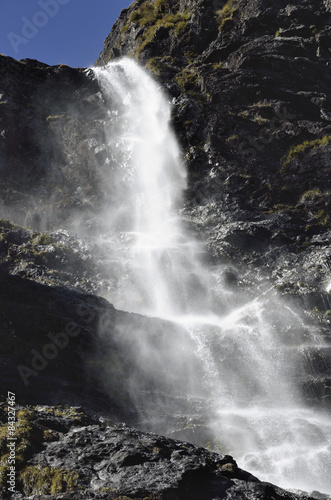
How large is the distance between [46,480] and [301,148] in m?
25.0

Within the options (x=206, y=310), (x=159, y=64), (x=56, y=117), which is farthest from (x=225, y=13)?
(x=206, y=310)

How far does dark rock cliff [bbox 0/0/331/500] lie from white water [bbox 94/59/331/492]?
1004 millimetres

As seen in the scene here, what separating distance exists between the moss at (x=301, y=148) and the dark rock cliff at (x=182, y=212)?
8cm

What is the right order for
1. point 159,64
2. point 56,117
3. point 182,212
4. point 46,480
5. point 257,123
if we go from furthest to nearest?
point 56,117, point 159,64, point 257,123, point 182,212, point 46,480

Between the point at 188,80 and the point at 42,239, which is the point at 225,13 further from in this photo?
the point at 42,239

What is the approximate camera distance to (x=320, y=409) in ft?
56.6

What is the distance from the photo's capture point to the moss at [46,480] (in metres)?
8.54

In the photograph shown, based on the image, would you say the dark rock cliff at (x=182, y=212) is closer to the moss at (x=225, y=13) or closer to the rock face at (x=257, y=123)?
the rock face at (x=257, y=123)

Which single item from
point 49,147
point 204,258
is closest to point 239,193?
point 204,258

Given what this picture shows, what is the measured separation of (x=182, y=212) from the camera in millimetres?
29609

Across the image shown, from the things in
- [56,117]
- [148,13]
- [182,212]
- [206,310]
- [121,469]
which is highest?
[148,13]

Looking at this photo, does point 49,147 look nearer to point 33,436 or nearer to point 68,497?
point 33,436

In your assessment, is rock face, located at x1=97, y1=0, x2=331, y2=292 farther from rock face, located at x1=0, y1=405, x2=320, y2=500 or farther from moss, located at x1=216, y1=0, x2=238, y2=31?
rock face, located at x1=0, y1=405, x2=320, y2=500

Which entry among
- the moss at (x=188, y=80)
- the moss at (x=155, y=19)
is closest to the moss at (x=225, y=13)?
the moss at (x=155, y=19)
